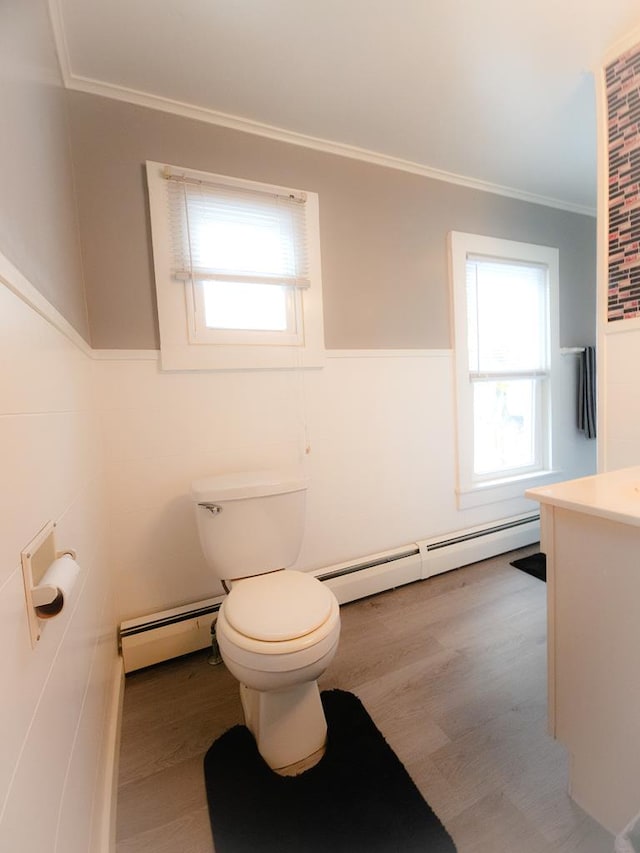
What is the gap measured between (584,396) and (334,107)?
2409mm

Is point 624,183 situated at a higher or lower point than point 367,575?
higher

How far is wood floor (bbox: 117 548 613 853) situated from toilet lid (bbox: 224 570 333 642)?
46 cm

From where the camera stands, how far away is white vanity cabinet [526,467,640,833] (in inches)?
33.2

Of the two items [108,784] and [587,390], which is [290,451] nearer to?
[108,784]

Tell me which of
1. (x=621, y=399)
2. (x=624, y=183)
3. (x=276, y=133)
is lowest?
(x=621, y=399)

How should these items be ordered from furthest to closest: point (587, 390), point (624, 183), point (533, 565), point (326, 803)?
point (587, 390) → point (533, 565) → point (624, 183) → point (326, 803)

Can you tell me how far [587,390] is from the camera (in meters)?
2.64

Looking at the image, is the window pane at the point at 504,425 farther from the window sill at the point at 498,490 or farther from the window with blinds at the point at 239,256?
the window with blinds at the point at 239,256

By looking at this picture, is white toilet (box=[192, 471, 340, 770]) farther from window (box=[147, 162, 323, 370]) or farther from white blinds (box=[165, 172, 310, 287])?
white blinds (box=[165, 172, 310, 287])

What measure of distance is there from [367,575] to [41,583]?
168 cm

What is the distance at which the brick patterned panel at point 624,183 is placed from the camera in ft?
4.39

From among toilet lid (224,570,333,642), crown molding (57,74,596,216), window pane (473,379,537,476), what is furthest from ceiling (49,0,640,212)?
toilet lid (224,570,333,642)

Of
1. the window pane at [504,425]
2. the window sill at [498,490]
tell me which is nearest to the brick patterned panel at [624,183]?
the window pane at [504,425]

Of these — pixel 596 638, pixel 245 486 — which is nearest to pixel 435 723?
pixel 596 638
